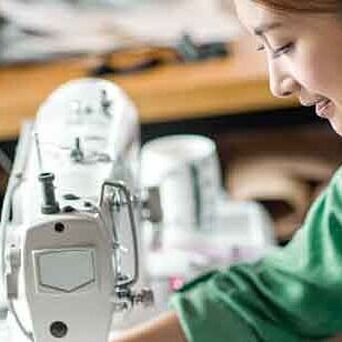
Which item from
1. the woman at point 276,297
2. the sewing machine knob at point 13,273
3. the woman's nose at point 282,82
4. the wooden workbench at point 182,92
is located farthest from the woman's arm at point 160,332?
the wooden workbench at point 182,92

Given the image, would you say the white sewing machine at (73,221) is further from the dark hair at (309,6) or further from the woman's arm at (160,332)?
the dark hair at (309,6)

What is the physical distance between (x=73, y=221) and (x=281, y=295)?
0.85ft

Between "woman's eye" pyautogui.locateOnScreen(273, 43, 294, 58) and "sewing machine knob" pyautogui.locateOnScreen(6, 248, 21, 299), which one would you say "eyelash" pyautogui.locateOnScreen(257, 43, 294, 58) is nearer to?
"woman's eye" pyautogui.locateOnScreen(273, 43, 294, 58)

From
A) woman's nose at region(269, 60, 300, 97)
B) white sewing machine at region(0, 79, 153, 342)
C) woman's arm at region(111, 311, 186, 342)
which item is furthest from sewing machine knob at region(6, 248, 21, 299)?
woman's nose at region(269, 60, 300, 97)

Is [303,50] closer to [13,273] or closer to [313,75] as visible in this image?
[313,75]

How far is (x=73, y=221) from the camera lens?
4.38 feet

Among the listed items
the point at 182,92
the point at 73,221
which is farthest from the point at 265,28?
the point at 182,92

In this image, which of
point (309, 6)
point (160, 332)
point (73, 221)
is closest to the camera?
point (309, 6)

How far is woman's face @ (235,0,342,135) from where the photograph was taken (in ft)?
4.04

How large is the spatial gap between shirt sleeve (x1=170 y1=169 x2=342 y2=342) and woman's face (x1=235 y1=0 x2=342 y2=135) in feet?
0.68

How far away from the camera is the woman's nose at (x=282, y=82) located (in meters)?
1.29

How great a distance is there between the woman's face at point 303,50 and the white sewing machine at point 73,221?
0.24m

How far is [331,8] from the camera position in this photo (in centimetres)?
121

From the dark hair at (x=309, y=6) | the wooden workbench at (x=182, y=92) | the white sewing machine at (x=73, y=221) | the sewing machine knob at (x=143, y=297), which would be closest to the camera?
the dark hair at (x=309, y=6)
